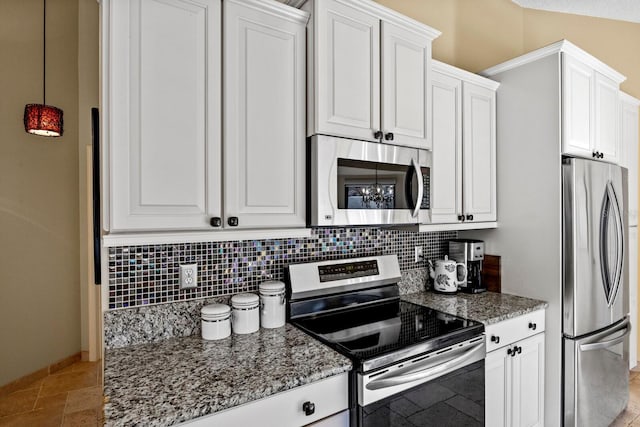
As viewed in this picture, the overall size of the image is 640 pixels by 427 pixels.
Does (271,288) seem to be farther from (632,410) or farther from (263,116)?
(632,410)

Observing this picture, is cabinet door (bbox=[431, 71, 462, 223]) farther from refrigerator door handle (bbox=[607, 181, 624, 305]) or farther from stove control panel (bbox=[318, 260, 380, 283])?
refrigerator door handle (bbox=[607, 181, 624, 305])

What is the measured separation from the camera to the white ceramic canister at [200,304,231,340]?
5.08 feet

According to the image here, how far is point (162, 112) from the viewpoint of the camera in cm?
132

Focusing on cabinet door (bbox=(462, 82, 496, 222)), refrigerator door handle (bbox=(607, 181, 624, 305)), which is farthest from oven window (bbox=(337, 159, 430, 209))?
refrigerator door handle (bbox=(607, 181, 624, 305))

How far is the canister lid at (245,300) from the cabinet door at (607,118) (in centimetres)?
239

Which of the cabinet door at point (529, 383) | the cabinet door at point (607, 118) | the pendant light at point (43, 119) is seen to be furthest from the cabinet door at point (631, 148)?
the pendant light at point (43, 119)

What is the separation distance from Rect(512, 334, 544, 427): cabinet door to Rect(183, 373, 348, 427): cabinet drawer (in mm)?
1244

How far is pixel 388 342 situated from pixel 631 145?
324cm

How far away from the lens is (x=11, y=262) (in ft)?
10.2

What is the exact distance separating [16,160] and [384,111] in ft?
10.9

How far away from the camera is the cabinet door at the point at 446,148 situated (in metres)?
2.17

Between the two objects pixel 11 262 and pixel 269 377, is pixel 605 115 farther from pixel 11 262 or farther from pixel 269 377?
pixel 11 262

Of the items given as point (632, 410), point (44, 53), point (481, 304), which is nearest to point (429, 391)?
point (481, 304)

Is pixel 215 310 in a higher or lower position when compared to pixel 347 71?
lower
